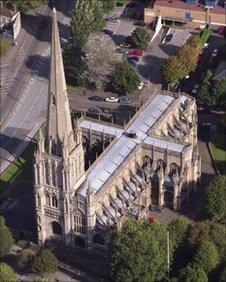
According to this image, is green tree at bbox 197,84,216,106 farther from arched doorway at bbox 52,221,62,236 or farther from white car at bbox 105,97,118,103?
arched doorway at bbox 52,221,62,236

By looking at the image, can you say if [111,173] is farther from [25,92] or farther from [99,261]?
[25,92]

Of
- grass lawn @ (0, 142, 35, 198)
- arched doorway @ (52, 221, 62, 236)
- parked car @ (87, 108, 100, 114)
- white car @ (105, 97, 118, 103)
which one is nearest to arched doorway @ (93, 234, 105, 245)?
arched doorway @ (52, 221, 62, 236)

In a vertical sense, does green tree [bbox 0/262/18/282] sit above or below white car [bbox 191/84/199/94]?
below

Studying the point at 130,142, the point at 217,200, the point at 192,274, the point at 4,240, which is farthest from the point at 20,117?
the point at 192,274

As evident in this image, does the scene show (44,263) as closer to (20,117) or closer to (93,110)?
(20,117)

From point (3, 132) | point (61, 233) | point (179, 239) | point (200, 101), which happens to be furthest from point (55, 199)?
point (200, 101)
